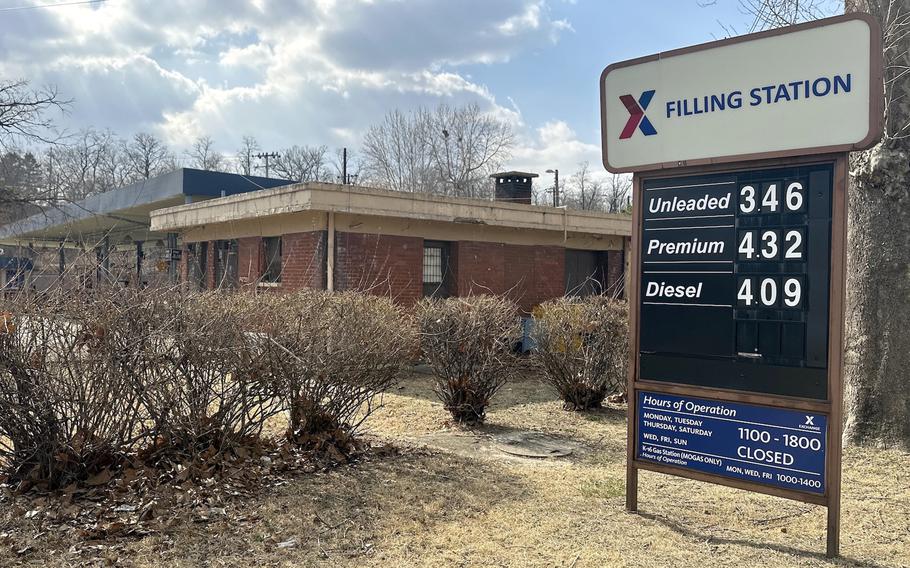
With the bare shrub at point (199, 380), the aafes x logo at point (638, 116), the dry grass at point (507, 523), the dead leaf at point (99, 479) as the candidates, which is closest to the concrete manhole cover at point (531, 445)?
the dry grass at point (507, 523)

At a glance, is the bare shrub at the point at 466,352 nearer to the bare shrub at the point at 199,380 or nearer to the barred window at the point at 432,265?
the bare shrub at the point at 199,380

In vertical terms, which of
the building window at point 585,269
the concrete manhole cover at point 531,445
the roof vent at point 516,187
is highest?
the roof vent at point 516,187

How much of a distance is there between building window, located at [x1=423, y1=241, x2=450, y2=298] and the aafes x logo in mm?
9706

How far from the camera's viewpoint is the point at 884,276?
22.4 ft

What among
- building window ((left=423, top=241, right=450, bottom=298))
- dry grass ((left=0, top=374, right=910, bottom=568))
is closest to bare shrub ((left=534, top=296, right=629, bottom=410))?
dry grass ((left=0, top=374, right=910, bottom=568))

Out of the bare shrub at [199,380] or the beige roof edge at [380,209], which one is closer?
the bare shrub at [199,380]

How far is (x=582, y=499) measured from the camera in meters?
5.41

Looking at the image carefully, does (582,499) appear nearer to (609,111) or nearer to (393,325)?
(393,325)

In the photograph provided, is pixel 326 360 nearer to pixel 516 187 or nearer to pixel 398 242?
pixel 398 242

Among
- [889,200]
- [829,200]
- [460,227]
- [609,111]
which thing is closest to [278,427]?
[609,111]

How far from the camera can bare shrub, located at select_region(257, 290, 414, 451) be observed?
229 inches

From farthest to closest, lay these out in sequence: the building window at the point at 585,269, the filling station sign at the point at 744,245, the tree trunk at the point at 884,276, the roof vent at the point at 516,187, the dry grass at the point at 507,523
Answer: the roof vent at the point at 516,187 → the building window at the point at 585,269 → the tree trunk at the point at 884,276 → the filling station sign at the point at 744,245 → the dry grass at the point at 507,523

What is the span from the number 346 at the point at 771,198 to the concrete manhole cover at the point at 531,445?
340cm

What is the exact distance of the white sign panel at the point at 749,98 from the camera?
14.0 ft
